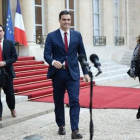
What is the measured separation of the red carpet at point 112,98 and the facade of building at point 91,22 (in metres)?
3.94

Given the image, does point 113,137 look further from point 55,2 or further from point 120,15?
point 120,15

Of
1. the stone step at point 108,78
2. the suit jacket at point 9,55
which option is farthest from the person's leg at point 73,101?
the stone step at point 108,78

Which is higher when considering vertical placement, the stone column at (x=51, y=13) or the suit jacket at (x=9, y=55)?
the stone column at (x=51, y=13)

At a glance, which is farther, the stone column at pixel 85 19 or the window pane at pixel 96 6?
the window pane at pixel 96 6

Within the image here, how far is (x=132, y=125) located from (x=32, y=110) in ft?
8.01

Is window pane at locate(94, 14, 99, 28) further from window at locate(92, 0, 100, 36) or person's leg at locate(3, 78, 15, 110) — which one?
person's leg at locate(3, 78, 15, 110)

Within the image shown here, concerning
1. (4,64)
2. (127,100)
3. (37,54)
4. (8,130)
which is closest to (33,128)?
(8,130)

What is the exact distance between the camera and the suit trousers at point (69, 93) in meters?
5.18

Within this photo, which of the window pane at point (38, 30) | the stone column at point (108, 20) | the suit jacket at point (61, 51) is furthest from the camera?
the stone column at point (108, 20)

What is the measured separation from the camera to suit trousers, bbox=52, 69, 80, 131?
5.18m

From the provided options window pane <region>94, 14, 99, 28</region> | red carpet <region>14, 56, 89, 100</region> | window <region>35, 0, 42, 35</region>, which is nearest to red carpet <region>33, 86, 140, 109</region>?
red carpet <region>14, 56, 89, 100</region>

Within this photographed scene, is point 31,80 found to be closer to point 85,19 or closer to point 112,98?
point 112,98

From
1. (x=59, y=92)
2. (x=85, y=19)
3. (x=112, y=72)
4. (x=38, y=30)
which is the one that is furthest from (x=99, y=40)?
(x=59, y=92)

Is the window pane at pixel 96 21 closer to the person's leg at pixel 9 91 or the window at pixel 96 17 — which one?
the window at pixel 96 17
